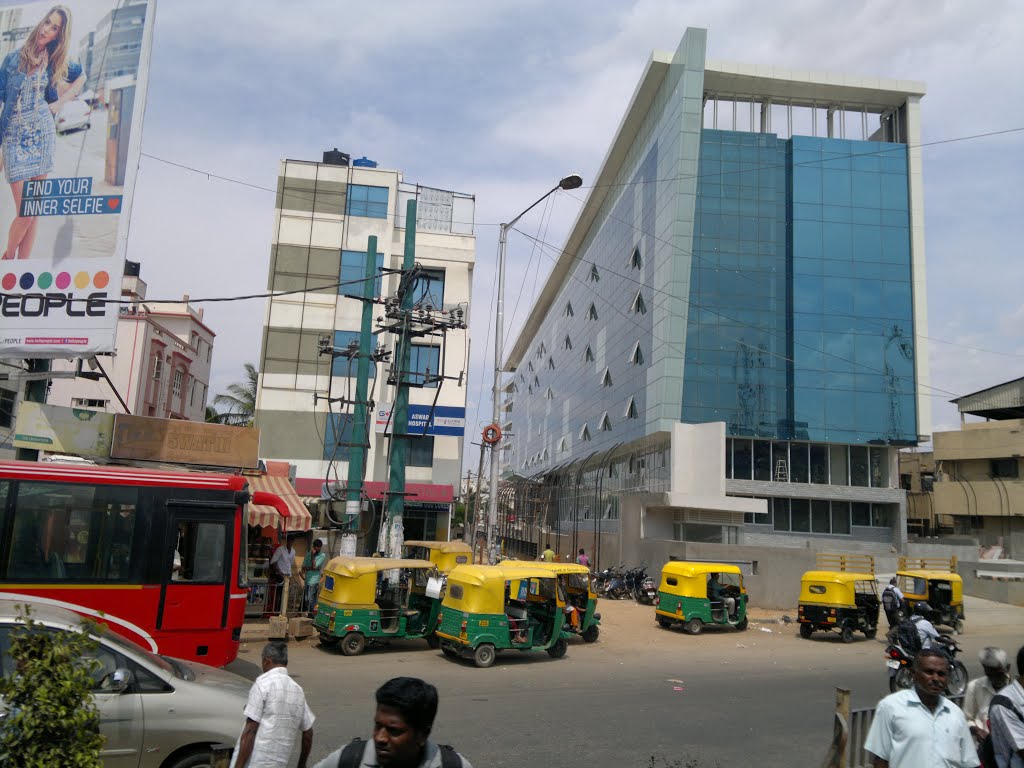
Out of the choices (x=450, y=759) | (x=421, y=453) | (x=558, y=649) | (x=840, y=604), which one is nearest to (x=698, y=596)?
(x=840, y=604)

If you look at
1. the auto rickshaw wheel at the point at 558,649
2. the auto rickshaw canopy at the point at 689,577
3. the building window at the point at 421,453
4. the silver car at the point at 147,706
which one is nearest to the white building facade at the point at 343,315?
the building window at the point at 421,453

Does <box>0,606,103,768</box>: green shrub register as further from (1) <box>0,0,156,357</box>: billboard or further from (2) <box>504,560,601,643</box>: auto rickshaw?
(1) <box>0,0,156,357</box>: billboard

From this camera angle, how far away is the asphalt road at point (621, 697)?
8.05 m

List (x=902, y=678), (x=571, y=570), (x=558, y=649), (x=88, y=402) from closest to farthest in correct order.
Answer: (x=902, y=678) → (x=558, y=649) → (x=571, y=570) → (x=88, y=402)

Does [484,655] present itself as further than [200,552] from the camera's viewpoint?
Yes

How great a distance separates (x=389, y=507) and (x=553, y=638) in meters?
7.61

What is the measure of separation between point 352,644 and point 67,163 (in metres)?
12.1

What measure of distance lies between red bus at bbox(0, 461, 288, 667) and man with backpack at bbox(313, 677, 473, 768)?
7764mm

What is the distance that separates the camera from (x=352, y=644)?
1337cm

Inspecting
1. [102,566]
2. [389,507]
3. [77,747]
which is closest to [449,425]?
[389,507]

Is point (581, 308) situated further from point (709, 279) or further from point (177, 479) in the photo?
point (177, 479)

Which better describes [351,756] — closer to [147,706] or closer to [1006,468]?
[147,706]

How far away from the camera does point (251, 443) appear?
64.3 ft

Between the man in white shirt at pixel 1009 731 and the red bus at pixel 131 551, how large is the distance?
8.72 m
